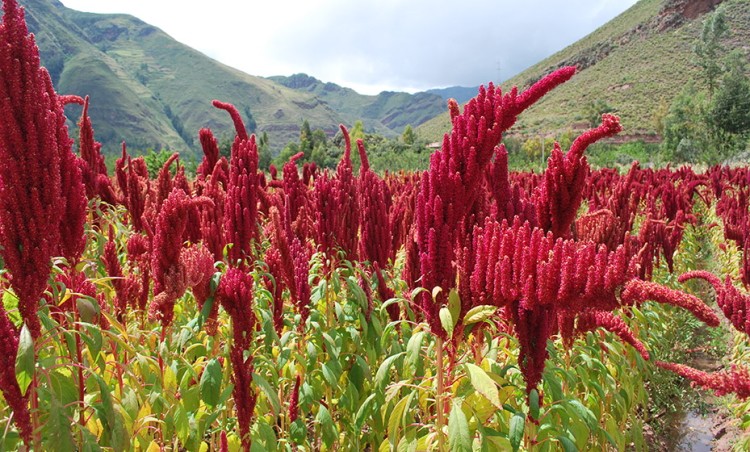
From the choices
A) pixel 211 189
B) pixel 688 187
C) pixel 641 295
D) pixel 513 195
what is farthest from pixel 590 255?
pixel 688 187

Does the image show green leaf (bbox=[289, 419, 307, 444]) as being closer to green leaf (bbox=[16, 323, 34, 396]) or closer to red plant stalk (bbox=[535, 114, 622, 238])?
green leaf (bbox=[16, 323, 34, 396])

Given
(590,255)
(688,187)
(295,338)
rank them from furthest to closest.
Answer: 1. (688,187)
2. (295,338)
3. (590,255)

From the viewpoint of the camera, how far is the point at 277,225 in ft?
6.38

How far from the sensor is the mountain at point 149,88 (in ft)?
345

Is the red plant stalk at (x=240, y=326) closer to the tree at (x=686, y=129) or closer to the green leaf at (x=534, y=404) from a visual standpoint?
the green leaf at (x=534, y=404)

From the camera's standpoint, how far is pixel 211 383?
1.57m

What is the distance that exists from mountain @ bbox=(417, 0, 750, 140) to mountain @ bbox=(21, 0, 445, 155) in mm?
54512

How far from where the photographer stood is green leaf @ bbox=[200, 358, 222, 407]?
156 centimetres

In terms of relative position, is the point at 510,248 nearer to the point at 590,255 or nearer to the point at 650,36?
the point at 590,255

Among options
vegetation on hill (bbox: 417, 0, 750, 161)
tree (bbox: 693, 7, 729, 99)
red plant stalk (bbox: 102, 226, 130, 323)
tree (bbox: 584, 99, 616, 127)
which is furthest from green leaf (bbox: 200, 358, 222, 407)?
tree (bbox: 584, 99, 616, 127)

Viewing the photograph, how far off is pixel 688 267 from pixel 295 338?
5830 mm

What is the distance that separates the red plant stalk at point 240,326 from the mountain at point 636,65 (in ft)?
175

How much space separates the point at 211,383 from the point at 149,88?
16623 cm

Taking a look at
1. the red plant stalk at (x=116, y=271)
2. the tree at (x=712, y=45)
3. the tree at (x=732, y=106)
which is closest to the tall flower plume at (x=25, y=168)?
the red plant stalk at (x=116, y=271)
